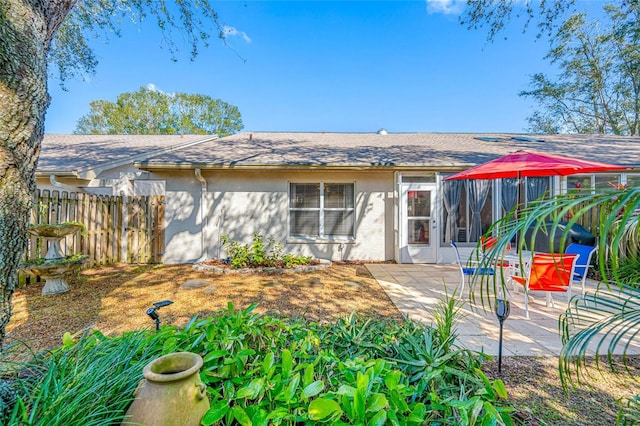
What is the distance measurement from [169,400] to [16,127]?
1.97 metres

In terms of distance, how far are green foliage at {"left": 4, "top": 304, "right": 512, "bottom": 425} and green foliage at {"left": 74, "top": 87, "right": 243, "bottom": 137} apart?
30.9 meters

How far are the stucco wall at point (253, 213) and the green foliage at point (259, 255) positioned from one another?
236 millimetres

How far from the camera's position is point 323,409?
1408mm

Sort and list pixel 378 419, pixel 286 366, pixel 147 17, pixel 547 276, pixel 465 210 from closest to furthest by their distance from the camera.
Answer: pixel 378 419 < pixel 286 366 < pixel 547 276 < pixel 147 17 < pixel 465 210

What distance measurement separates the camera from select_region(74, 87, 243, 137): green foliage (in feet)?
97.8

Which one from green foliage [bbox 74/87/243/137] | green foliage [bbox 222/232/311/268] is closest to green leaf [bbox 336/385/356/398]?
Result: green foliage [bbox 222/232/311/268]

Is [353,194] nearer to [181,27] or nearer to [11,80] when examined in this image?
[181,27]

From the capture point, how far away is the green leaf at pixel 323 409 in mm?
1388

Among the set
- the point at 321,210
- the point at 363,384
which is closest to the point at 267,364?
the point at 363,384

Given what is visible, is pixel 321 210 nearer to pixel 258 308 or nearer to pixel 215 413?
pixel 258 308

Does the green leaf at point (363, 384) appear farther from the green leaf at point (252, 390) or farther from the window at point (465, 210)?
the window at point (465, 210)

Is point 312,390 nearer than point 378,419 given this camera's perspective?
No

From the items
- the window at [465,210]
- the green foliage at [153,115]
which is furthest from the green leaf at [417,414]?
the green foliage at [153,115]

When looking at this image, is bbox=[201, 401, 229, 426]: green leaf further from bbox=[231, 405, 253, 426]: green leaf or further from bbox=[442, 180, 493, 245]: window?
bbox=[442, 180, 493, 245]: window
